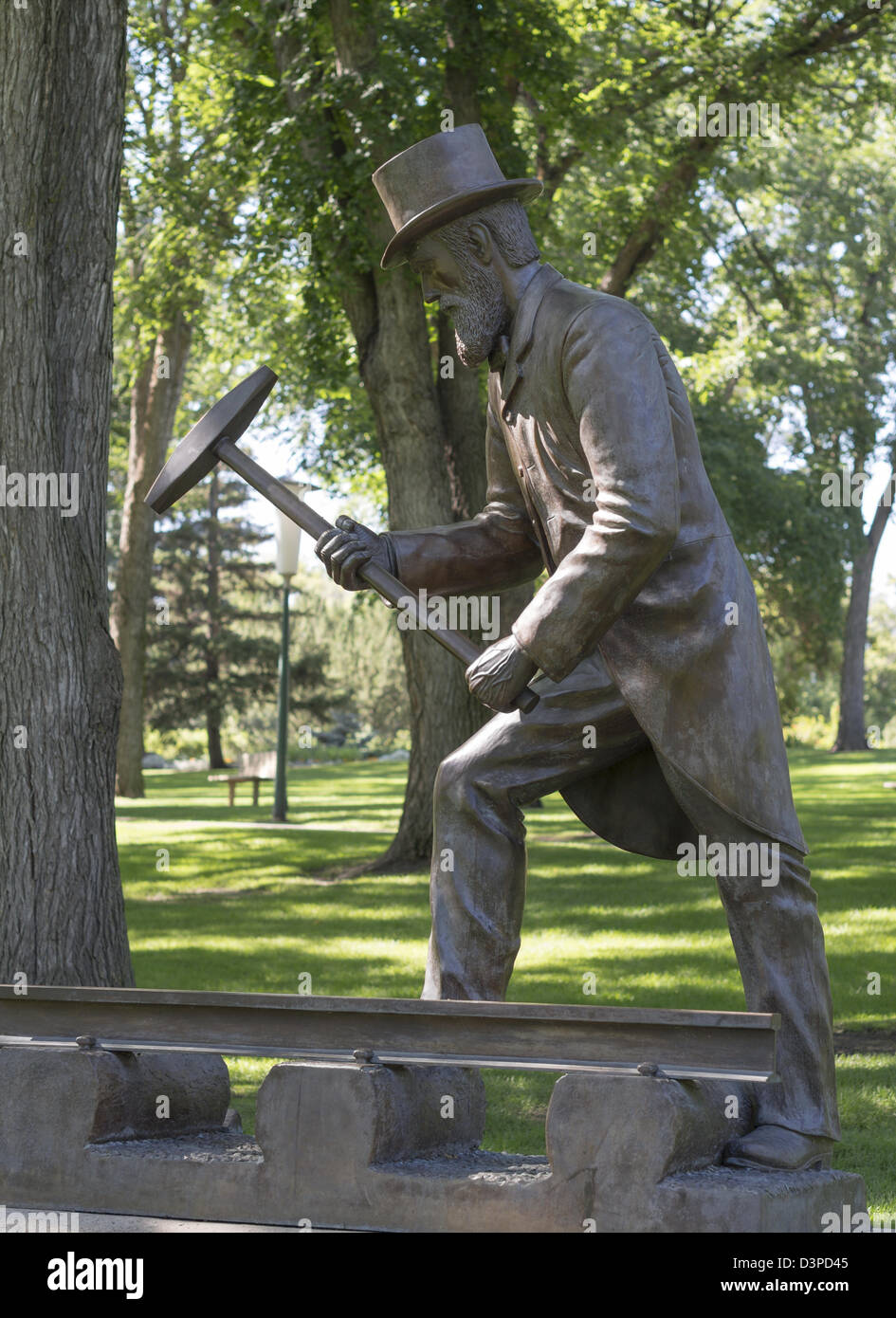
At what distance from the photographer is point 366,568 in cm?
470

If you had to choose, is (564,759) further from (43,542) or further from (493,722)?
(43,542)

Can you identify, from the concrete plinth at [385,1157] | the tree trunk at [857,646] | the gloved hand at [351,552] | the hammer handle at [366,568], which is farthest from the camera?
the tree trunk at [857,646]

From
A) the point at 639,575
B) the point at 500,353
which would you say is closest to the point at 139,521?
the point at 500,353

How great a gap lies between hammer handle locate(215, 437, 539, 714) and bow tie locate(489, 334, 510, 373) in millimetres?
650

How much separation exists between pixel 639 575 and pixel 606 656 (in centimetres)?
32

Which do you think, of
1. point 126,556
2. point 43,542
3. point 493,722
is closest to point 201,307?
point 126,556

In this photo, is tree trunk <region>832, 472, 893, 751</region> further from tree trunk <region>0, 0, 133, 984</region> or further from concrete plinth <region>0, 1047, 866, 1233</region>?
Result: concrete plinth <region>0, 1047, 866, 1233</region>

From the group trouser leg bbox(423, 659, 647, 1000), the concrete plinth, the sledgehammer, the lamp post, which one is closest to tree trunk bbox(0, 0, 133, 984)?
the sledgehammer

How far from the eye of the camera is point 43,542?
7.28 m

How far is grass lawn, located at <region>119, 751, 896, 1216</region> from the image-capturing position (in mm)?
7789

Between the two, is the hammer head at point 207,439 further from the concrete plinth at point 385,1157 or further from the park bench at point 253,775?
the park bench at point 253,775

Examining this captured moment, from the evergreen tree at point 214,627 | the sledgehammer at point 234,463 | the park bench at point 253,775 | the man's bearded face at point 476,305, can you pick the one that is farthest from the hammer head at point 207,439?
the evergreen tree at point 214,627

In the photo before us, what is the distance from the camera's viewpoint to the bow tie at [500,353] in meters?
4.56

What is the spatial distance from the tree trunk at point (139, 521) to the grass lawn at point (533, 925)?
628 centimetres
